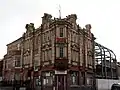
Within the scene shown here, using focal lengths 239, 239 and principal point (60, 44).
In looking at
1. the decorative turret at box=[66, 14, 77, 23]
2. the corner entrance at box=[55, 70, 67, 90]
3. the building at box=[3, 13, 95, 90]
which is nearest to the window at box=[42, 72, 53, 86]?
the building at box=[3, 13, 95, 90]

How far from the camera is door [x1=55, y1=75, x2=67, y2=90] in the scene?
41.8m

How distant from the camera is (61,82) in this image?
42.0 meters

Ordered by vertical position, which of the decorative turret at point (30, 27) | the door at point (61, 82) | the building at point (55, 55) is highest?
the decorative turret at point (30, 27)

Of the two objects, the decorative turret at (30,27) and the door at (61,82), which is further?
the decorative turret at (30,27)

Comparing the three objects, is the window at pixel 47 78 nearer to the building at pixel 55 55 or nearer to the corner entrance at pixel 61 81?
the building at pixel 55 55

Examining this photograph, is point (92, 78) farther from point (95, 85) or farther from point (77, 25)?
point (77, 25)

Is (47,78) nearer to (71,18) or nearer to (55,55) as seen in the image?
(55,55)

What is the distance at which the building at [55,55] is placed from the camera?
42.6 metres

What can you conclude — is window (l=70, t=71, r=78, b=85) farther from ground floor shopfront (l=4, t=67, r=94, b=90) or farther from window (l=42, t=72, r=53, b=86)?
window (l=42, t=72, r=53, b=86)

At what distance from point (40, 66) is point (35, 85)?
4.52 meters

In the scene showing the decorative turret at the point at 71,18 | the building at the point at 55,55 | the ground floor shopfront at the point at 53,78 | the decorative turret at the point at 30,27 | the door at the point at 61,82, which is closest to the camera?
the door at the point at 61,82

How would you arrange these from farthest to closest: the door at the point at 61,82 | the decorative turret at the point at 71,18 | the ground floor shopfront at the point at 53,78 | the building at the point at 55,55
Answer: the decorative turret at the point at 71,18 → the building at the point at 55,55 → the ground floor shopfront at the point at 53,78 → the door at the point at 61,82

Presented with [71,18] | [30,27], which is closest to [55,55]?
[71,18]

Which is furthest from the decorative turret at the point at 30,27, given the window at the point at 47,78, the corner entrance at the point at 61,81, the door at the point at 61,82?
the door at the point at 61,82
